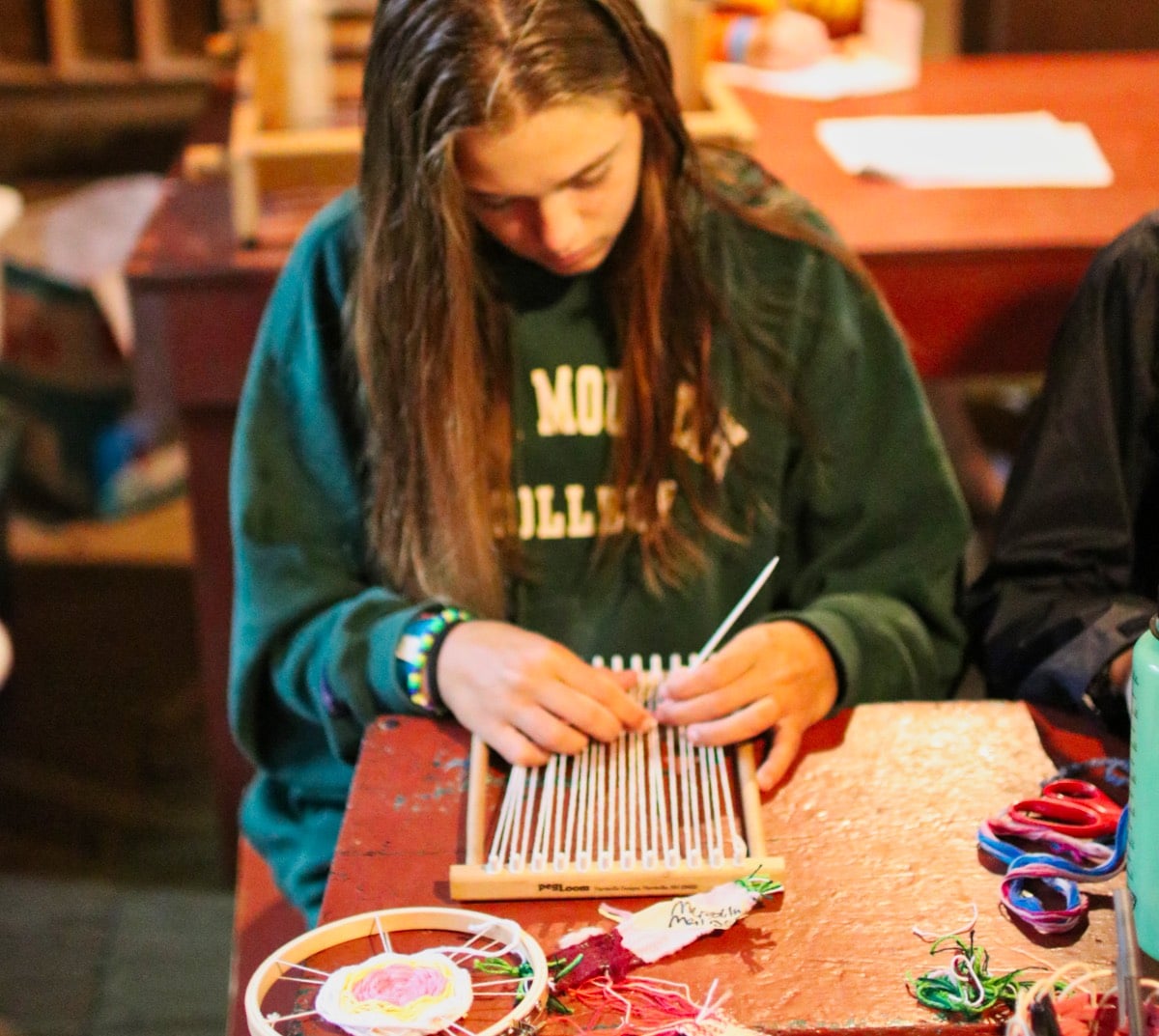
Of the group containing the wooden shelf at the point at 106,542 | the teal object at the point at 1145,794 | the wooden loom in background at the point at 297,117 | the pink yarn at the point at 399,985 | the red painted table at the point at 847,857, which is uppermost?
the wooden loom in background at the point at 297,117

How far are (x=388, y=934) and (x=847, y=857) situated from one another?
0.95 feet

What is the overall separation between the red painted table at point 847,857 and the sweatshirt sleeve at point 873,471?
0.78ft

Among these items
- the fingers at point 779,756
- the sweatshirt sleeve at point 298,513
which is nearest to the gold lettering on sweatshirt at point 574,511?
the sweatshirt sleeve at point 298,513

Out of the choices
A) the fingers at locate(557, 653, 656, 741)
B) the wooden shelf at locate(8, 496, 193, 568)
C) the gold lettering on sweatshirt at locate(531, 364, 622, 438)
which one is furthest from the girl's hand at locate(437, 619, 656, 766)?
the wooden shelf at locate(8, 496, 193, 568)

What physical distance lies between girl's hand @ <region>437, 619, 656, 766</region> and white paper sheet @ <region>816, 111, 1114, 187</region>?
1.10 meters

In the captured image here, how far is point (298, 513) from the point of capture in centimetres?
135

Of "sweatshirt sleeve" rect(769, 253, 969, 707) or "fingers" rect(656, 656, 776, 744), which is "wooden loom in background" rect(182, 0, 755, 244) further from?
"fingers" rect(656, 656, 776, 744)

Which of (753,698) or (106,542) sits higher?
(753,698)

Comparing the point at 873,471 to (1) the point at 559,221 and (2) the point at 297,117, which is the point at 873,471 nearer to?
(1) the point at 559,221

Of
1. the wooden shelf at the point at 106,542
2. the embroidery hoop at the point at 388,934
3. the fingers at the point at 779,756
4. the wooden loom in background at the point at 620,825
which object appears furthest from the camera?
the wooden shelf at the point at 106,542

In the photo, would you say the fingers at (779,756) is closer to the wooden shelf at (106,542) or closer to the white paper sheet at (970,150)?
the white paper sheet at (970,150)

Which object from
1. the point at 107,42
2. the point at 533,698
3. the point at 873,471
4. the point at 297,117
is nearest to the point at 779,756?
the point at 533,698

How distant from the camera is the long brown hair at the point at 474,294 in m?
1.15

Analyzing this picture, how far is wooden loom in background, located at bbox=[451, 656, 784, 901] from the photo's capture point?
2.98 feet
